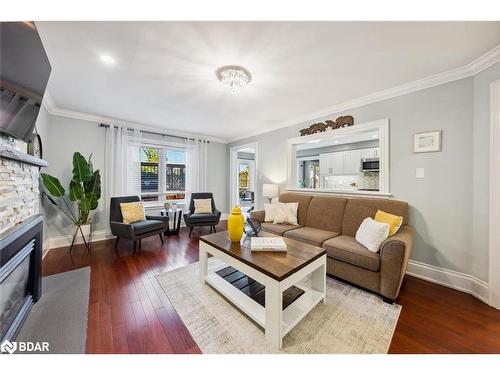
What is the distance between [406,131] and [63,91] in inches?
183

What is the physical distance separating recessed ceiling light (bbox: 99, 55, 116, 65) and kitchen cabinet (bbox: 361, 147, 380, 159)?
5456mm

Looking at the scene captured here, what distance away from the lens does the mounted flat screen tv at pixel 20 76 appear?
1092 millimetres

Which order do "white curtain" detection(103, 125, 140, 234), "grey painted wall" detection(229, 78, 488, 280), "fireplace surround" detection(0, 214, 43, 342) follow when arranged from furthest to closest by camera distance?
"white curtain" detection(103, 125, 140, 234), "grey painted wall" detection(229, 78, 488, 280), "fireplace surround" detection(0, 214, 43, 342)

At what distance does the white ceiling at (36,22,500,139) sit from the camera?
147cm

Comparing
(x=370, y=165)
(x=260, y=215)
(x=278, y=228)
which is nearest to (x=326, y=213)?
(x=278, y=228)

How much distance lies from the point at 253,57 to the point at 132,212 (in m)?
3.15

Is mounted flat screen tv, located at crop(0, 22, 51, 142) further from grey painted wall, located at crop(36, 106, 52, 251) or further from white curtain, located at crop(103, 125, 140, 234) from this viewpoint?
white curtain, located at crop(103, 125, 140, 234)

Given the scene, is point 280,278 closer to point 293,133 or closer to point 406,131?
point 406,131

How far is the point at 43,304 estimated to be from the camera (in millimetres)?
1709

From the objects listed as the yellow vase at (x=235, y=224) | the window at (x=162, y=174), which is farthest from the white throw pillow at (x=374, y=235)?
the window at (x=162, y=174)

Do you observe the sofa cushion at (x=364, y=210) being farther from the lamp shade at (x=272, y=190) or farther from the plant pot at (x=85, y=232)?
the plant pot at (x=85, y=232)

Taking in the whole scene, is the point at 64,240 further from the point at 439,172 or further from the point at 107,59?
the point at 439,172

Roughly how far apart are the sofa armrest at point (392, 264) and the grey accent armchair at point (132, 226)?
3242 millimetres

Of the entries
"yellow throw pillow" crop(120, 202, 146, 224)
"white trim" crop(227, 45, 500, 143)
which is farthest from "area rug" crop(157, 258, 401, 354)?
"white trim" crop(227, 45, 500, 143)
